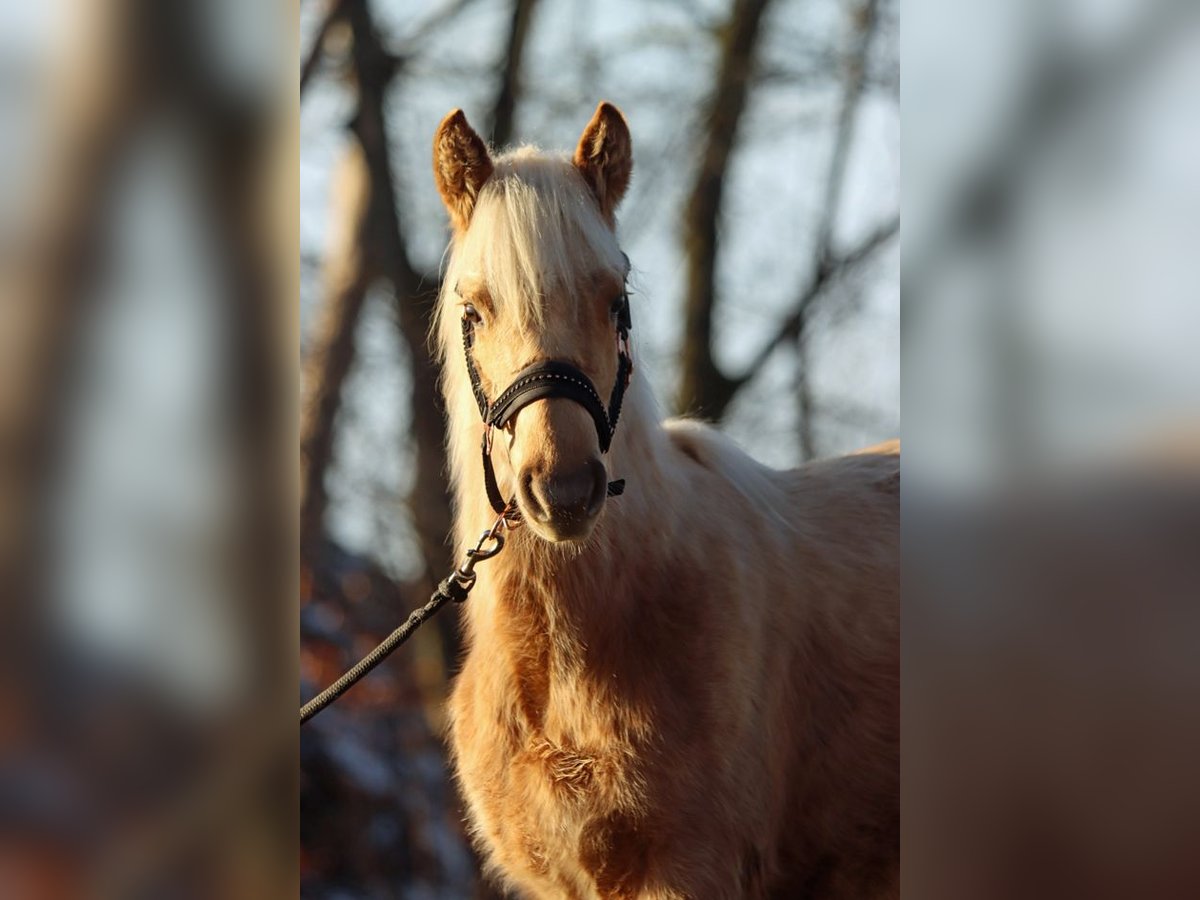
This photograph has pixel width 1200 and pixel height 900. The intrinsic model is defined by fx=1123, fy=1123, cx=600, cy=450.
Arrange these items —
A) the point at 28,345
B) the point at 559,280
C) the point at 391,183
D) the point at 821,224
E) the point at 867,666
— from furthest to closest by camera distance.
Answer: the point at 821,224
the point at 391,183
the point at 867,666
the point at 559,280
the point at 28,345

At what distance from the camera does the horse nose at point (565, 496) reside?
207cm

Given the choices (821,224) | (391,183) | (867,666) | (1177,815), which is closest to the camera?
(1177,815)

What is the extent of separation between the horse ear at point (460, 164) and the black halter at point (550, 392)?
11.7 inches

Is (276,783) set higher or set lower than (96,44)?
lower

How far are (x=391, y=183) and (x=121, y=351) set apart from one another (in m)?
4.33

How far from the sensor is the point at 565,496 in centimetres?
206

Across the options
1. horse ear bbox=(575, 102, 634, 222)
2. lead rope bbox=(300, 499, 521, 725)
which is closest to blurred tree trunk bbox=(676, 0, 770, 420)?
horse ear bbox=(575, 102, 634, 222)

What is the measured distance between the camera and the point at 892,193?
5449mm

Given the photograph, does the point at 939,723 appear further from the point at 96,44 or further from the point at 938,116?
the point at 96,44

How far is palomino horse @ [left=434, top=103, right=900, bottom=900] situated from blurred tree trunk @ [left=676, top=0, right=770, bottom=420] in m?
2.61

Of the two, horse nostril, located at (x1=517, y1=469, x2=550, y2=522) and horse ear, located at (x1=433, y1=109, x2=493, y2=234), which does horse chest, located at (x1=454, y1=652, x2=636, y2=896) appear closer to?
horse nostril, located at (x1=517, y1=469, x2=550, y2=522)

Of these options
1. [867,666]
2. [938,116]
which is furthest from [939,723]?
[867,666]

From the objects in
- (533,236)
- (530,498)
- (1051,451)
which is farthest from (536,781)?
(1051,451)

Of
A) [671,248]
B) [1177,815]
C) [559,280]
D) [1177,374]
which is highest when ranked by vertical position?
[671,248]
